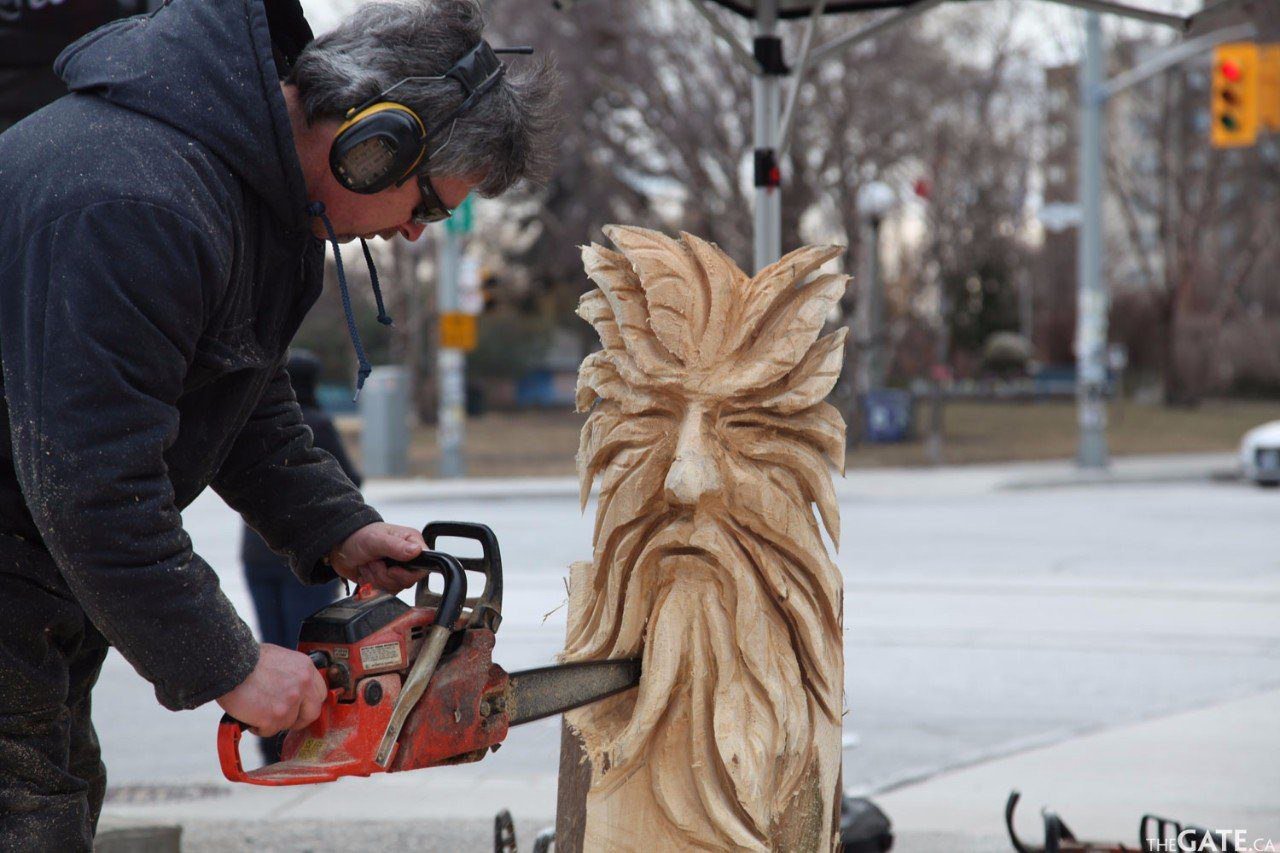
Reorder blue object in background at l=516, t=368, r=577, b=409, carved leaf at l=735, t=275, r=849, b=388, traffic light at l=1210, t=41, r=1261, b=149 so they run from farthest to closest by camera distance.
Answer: blue object in background at l=516, t=368, r=577, b=409, traffic light at l=1210, t=41, r=1261, b=149, carved leaf at l=735, t=275, r=849, b=388

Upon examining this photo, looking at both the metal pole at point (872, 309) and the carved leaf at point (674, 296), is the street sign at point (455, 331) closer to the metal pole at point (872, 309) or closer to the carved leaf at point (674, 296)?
the metal pole at point (872, 309)

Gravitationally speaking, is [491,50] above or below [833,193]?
below

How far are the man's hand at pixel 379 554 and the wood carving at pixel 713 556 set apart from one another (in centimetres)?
34

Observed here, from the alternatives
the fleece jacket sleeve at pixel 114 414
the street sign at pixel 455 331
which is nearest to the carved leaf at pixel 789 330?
the fleece jacket sleeve at pixel 114 414

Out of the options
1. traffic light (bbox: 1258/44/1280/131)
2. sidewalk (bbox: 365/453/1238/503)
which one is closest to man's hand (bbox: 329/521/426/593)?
sidewalk (bbox: 365/453/1238/503)

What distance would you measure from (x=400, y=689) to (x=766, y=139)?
251 centimetres

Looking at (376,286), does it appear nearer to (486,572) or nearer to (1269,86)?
(486,572)

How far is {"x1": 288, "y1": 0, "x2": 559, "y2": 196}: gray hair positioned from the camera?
171 cm

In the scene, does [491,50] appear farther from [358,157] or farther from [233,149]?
[233,149]

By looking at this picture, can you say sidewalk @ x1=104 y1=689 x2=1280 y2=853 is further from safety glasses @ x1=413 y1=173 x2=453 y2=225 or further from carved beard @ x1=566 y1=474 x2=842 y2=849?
safety glasses @ x1=413 y1=173 x2=453 y2=225

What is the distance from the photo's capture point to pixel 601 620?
A: 223cm

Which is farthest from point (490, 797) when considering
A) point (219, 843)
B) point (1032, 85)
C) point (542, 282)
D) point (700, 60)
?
point (542, 282)

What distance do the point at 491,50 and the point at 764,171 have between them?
2.09m

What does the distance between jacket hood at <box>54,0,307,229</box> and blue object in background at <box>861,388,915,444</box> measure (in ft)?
58.0
